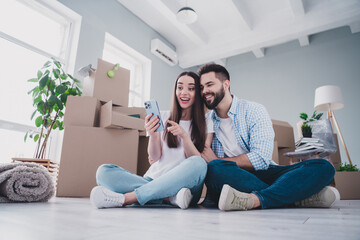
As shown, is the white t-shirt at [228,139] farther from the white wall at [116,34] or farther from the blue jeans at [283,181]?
the white wall at [116,34]

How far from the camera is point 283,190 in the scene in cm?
95

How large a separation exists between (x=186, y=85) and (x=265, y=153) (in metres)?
0.54

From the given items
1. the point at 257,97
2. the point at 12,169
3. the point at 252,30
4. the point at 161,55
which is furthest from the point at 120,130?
the point at 257,97

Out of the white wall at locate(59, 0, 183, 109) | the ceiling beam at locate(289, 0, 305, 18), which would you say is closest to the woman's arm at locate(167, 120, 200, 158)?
the white wall at locate(59, 0, 183, 109)

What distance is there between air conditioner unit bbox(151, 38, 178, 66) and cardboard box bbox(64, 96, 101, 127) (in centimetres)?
222

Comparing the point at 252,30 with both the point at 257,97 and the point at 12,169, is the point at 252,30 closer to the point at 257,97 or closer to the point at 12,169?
the point at 257,97

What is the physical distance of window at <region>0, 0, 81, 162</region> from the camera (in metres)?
2.21

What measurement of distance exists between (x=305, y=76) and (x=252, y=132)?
11.3ft

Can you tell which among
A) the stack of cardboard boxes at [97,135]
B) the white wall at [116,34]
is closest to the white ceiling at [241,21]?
the white wall at [116,34]

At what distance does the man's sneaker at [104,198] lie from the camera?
88cm

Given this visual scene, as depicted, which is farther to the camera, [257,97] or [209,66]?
[257,97]

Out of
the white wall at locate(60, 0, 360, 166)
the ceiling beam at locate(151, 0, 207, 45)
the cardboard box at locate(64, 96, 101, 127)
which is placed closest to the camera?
the cardboard box at locate(64, 96, 101, 127)

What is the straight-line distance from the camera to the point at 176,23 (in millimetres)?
3535

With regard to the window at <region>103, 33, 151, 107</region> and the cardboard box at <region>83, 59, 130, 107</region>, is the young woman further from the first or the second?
the window at <region>103, 33, 151, 107</region>
